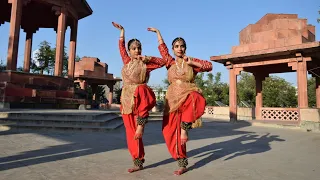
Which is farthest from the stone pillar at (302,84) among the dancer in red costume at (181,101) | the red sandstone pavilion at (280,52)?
the dancer in red costume at (181,101)

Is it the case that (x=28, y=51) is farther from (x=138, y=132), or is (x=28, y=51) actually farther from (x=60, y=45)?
(x=138, y=132)

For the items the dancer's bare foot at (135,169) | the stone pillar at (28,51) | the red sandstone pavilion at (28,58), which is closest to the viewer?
the dancer's bare foot at (135,169)

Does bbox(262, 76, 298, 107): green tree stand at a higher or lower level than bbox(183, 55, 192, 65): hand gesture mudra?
higher

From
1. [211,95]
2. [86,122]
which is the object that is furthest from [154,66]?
[211,95]

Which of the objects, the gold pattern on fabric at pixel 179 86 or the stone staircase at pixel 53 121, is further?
the stone staircase at pixel 53 121

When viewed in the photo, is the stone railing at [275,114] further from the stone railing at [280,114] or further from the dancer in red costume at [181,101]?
the dancer in red costume at [181,101]

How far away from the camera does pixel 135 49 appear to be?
3.30 m

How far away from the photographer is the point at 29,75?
1237cm

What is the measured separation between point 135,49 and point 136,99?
2.48 feet

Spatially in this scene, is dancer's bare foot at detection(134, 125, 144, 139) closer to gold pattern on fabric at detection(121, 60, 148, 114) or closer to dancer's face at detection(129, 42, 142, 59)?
gold pattern on fabric at detection(121, 60, 148, 114)

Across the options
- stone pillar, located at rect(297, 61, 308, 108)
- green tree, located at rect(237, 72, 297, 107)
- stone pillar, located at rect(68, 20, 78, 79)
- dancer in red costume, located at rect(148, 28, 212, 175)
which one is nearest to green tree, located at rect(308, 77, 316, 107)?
green tree, located at rect(237, 72, 297, 107)

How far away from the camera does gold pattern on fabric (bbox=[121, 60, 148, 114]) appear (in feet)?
10.3

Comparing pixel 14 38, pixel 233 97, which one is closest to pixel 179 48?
pixel 233 97

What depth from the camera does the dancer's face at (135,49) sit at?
10.8 feet
